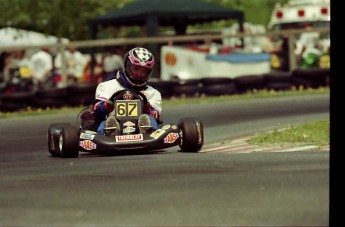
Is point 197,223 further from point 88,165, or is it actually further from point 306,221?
point 88,165

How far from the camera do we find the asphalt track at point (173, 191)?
572 cm

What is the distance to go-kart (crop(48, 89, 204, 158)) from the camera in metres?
9.20

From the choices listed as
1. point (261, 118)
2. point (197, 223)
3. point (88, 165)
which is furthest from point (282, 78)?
point (197, 223)

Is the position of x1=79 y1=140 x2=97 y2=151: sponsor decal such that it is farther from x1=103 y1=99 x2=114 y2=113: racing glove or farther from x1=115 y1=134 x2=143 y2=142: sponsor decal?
x1=103 y1=99 x2=114 y2=113: racing glove

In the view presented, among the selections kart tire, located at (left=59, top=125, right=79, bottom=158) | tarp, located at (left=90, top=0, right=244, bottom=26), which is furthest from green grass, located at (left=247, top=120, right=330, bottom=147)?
tarp, located at (left=90, top=0, right=244, bottom=26)

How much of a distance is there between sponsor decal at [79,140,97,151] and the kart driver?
0.27 meters

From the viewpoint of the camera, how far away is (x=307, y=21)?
2302cm

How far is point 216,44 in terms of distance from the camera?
2161cm

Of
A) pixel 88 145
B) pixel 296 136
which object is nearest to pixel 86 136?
pixel 88 145

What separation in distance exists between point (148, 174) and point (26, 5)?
24292mm

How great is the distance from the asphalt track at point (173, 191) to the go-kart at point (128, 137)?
85cm

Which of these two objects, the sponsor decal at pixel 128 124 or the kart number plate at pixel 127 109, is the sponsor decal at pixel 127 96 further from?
the sponsor decal at pixel 128 124
